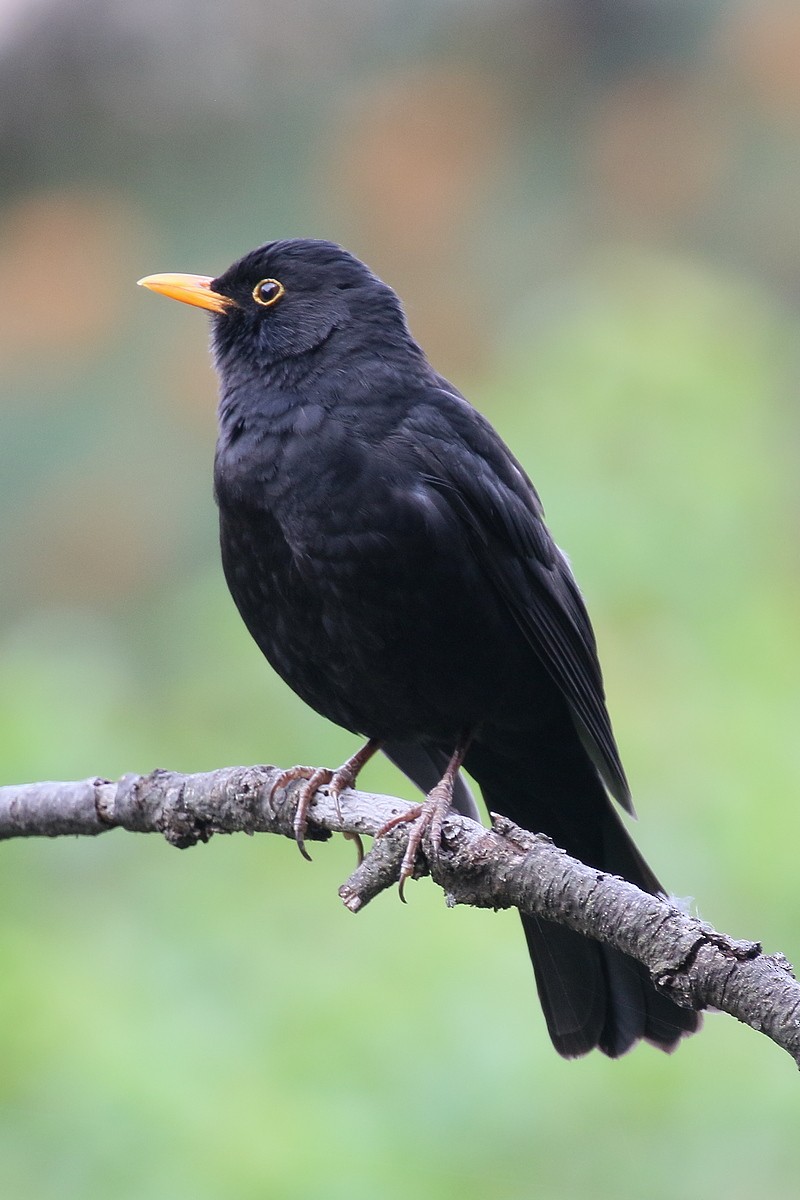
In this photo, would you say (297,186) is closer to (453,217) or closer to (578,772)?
(453,217)

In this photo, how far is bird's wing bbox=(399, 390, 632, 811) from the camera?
151 inches

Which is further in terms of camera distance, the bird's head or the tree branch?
the bird's head

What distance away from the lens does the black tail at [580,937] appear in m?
3.73

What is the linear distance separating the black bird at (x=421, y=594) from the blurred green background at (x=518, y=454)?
A: 139 cm

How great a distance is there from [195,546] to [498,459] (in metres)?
4.79

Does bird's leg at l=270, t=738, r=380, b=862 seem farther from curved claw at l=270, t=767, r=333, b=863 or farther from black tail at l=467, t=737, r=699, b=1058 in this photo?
black tail at l=467, t=737, r=699, b=1058

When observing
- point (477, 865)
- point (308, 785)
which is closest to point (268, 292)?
point (308, 785)

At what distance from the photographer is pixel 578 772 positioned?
4094mm

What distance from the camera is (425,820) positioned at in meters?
3.13

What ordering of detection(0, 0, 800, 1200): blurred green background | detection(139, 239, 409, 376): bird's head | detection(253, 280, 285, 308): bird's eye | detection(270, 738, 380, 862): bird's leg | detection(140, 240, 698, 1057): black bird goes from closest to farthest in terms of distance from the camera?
detection(270, 738, 380, 862): bird's leg < detection(140, 240, 698, 1057): black bird < detection(139, 239, 409, 376): bird's head < detection(253, 280, 285, 308): bird's eye < detection(0, 0, 800, 1200): blurred green background

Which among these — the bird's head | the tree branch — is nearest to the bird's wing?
the bird's head

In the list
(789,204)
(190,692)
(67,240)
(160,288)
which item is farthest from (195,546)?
(789,204)

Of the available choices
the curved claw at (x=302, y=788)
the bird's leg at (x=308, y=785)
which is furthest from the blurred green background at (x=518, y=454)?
the curved claw at (x=302, y=788)

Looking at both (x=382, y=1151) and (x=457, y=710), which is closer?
(x=457, y=710)
